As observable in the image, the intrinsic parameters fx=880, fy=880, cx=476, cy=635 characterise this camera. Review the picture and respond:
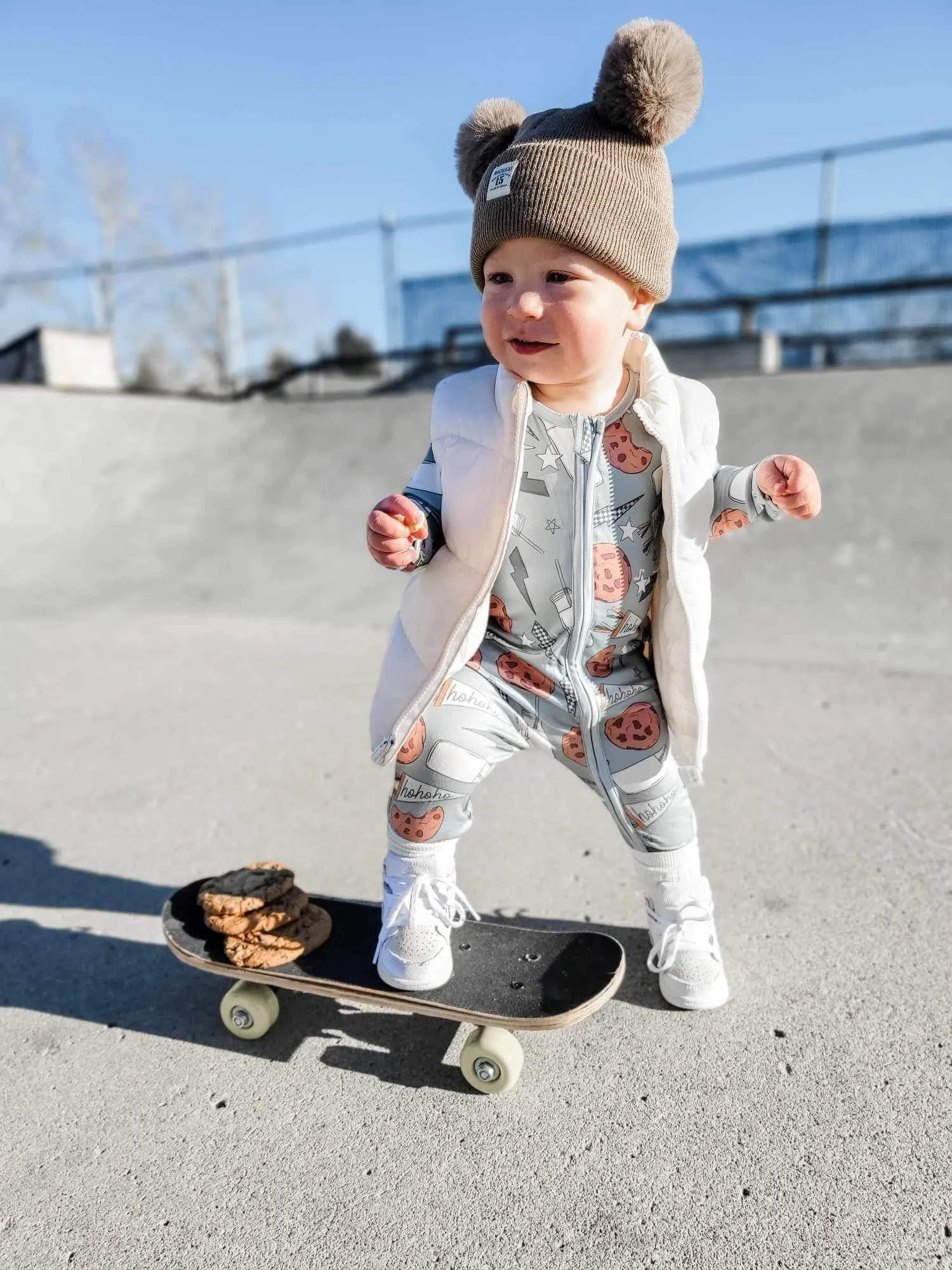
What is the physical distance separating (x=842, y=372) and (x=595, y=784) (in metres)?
7.09

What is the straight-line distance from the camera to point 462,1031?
2088 millimetres

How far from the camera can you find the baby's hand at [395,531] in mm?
1794

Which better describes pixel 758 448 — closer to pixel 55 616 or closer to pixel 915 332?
pixel 915 332

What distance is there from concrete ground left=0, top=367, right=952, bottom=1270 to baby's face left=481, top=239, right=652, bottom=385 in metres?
1.52

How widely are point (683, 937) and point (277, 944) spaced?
0.97 m

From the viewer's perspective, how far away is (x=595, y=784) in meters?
2.10

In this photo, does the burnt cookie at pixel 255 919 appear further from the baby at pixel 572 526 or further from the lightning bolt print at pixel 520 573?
the lightning bolt print at pixel 520 573

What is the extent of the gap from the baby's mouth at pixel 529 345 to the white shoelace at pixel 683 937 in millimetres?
1339

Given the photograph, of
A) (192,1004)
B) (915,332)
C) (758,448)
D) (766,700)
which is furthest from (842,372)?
(192,1004)

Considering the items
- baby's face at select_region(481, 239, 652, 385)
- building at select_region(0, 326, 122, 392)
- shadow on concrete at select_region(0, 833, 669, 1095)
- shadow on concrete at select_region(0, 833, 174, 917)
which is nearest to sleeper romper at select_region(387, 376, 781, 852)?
baby's face at select_region(481, 239, 652, 385)

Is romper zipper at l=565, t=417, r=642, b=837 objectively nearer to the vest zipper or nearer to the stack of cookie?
the vest zipper

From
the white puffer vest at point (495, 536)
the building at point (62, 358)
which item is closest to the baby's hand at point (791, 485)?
the white puffer vest at point (495, 536)

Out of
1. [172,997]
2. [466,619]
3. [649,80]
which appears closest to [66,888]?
[172,997]

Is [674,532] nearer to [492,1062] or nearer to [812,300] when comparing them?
[492,1062]
